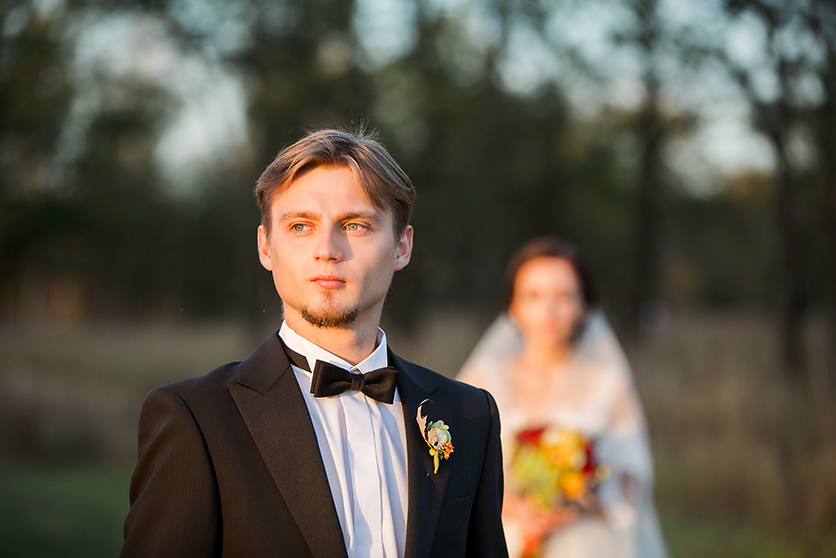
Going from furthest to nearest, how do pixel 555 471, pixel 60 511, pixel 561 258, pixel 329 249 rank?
1. pixel 60 511
2. pixel 561 258
3. pixel 555 471
4. pixel 329 249

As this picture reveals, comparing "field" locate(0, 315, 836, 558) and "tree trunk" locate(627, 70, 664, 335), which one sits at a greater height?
"tree trunk" locate(627, 70, 664, 335)

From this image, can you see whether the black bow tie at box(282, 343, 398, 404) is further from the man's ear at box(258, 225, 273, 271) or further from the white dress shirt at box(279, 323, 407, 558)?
the man's ear at box(258, 225, 273, 271)

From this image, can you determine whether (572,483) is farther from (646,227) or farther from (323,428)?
(646,227)

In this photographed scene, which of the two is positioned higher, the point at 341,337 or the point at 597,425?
the point at 341,337

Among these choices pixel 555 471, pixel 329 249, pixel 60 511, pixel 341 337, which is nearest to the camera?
pixel 329 249

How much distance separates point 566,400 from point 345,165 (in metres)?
3.61

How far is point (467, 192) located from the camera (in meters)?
23.0

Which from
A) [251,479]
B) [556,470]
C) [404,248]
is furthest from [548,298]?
[251,479]

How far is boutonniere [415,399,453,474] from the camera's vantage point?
2113 mm

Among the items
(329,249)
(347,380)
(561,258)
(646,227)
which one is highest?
(646,227)

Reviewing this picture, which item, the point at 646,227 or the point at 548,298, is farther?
the point at 646,227

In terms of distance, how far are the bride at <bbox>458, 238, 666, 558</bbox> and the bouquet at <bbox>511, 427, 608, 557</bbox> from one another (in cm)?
3

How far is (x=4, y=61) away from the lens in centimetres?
1262

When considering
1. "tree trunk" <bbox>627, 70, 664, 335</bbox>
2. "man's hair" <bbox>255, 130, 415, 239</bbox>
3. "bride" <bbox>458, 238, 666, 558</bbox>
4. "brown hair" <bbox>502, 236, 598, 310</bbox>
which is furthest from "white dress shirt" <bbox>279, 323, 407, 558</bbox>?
"tree trunk" <bbox>627, 70, 664, 335</bbox>
